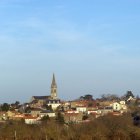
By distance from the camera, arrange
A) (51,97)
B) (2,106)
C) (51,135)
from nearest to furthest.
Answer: (51,135) → (2,106) → (51,97)

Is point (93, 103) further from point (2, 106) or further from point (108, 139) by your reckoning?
point (108, 139)

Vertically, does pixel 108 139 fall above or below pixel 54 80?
below

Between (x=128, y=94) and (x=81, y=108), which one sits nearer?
(x=81, y=108)

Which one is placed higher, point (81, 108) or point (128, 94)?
point (128, 94)

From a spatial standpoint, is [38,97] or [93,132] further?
[38,97]

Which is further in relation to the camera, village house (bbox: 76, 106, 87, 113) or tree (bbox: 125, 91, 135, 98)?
tree (bbox: 125, 91, 135, 98)

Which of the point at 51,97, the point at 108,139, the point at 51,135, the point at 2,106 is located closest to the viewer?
the point at 108,139

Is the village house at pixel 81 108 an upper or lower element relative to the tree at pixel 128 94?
lower

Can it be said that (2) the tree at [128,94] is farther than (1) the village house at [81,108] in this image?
Yes

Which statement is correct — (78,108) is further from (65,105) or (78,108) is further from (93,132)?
(93,132)

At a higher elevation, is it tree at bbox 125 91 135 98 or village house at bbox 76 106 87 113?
tree at bbox 125 91 135 98

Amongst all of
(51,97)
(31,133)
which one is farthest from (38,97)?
(31,133)

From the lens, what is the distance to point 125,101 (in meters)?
97.1

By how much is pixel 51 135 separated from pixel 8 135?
302 centimetres
